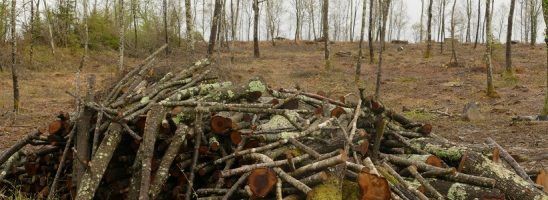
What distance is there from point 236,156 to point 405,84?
755 inches

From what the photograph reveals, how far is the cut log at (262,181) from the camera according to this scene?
395 centimetres

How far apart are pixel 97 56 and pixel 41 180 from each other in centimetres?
2792

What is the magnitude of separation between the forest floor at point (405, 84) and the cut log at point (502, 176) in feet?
9.02

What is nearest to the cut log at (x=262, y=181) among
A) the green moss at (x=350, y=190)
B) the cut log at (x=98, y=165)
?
the green moss at (x=350, y=190)

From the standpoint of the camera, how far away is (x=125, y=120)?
4914mm

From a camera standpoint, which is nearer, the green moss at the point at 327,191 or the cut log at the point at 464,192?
the green moss at the point at 327,191

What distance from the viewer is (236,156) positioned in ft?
15.4

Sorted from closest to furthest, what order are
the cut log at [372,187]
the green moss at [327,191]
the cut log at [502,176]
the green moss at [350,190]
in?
1. the cut log at [372,187]
2. the green moss at [327,191]
3. the green moss at [350,190]
4. the cut log at [502,176]

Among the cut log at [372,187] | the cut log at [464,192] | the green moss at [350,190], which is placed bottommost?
the cut log at [464,192]

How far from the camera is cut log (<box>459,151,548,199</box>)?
4.57 m

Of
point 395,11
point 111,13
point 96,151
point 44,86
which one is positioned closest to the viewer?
point 96,151

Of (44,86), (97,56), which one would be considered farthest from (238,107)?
(97,56)

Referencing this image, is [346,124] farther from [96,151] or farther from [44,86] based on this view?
[44,86]

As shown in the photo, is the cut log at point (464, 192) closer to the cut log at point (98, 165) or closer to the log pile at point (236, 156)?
the log pile at point (236, 156)
